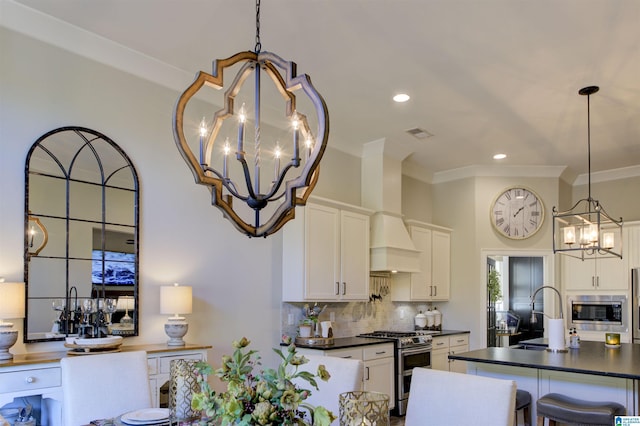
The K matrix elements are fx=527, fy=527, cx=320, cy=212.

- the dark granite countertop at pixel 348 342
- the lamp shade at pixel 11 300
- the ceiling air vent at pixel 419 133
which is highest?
the ceiling air vent at pixel 419 133

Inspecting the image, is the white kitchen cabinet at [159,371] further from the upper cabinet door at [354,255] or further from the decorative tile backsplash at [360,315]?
the upper cabinet door at [354,255]

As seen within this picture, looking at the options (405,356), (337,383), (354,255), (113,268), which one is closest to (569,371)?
(337,383)

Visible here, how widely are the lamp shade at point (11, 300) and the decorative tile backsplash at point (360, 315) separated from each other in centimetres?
247

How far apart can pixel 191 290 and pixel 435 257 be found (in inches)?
155

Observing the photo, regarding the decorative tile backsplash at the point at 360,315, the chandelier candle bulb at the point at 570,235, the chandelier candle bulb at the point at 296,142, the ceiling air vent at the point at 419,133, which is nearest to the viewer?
the chandelier candle bulb at the point at 296,142

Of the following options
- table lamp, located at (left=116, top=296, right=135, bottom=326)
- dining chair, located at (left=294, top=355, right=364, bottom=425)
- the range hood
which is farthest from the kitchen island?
table lamp, located at (left=116, top=296, right=135, bottom=326)

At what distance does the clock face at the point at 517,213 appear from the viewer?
7.00 m

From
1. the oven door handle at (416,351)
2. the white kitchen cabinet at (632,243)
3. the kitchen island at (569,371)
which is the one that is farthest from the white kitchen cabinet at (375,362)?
the white kitchen cabinet at (632,243)

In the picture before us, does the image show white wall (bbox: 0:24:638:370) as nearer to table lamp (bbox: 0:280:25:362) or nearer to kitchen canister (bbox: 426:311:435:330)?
table lamp (bbox: 0:280:25:362)

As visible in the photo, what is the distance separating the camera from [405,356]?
5.61m

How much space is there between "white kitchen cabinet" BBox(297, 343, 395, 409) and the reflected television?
186cm

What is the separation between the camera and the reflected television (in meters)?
3.57

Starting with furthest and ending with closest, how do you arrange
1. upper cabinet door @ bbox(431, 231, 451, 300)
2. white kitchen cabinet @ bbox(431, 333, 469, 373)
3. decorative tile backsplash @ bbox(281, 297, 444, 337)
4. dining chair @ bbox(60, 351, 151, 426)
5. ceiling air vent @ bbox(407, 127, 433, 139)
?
1. upper cabinet door @ bbox(431, 231, 451, 300)
2. white kitchen cabinet @ bbox(431, 333, 469, 373)
3. ceiling air vent @ bbox(407, 127, 433, 139)
4. decorative tile backsplash @ bbox(281, 297, 444, 337)
5. dining chair @ bbox(60, 351, 151, 426)

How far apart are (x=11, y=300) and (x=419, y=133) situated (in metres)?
4.08
